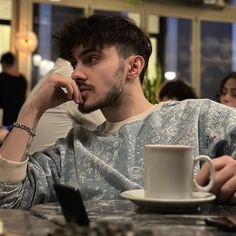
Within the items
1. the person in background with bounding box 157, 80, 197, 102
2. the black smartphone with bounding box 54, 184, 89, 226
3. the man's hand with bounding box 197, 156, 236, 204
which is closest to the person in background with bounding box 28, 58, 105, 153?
the man's hand with bounding box 197, 156, 236, 204

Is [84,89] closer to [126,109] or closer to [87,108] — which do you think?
[87,108]

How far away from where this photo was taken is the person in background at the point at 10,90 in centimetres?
675

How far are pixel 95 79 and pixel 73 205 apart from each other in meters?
0.75

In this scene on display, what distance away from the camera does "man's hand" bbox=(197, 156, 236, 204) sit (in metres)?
1.11

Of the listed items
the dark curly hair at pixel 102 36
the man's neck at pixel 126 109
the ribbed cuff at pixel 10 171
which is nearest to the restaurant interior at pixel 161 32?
the dark curly hair at pixel 102 36

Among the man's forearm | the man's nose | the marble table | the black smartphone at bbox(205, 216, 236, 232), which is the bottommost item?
the marble table

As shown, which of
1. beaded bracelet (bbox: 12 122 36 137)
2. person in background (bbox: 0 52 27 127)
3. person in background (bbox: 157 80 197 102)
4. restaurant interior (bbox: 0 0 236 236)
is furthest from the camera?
restaurant interior (bbox: 0 0 236 236)

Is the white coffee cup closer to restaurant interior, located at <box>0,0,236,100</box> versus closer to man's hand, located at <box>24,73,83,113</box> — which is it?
man's hand, located at <box>24,73,83,113</box>

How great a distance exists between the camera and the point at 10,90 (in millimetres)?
6801

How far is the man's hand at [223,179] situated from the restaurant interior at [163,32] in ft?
22.6

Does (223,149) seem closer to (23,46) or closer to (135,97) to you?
(135,97)

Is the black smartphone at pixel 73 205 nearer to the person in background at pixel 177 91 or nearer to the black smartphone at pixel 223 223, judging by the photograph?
the black smartphone at pixel 223 223

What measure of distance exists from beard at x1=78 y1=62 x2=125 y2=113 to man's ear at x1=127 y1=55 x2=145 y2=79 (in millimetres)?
50

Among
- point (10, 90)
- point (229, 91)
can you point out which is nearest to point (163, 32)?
point (10, 90)
